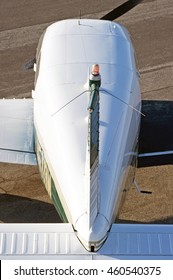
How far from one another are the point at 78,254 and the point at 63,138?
113 inches

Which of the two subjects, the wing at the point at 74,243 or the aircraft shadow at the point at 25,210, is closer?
the wing at the point at 74,243

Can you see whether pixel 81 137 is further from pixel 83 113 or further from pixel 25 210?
pixel 25 210

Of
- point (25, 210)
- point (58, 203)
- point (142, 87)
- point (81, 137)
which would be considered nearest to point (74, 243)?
point (58, 203)

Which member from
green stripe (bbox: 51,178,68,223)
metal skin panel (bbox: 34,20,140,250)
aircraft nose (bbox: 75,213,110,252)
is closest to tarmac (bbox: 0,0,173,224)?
metal skin panel (bbox: 34,20,140,250)

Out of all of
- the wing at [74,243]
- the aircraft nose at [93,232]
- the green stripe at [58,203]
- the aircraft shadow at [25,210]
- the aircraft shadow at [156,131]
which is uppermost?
the aircraft nose at [93,232]

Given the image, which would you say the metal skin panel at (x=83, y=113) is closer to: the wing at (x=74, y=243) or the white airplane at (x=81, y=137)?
the white airplane at (x=81, y=137)

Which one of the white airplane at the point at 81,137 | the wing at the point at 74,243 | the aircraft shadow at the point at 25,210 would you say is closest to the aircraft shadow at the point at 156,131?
the white airplane at the point at 81,137

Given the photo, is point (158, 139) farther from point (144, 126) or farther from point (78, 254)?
point (78, 254)

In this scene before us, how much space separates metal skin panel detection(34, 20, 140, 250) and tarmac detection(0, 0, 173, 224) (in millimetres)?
1949

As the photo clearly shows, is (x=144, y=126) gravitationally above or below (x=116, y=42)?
below

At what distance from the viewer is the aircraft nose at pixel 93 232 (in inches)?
333

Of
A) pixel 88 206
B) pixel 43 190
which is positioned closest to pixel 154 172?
pixel 43 190

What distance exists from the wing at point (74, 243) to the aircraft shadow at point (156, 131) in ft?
17.4

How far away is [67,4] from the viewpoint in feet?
75.5
